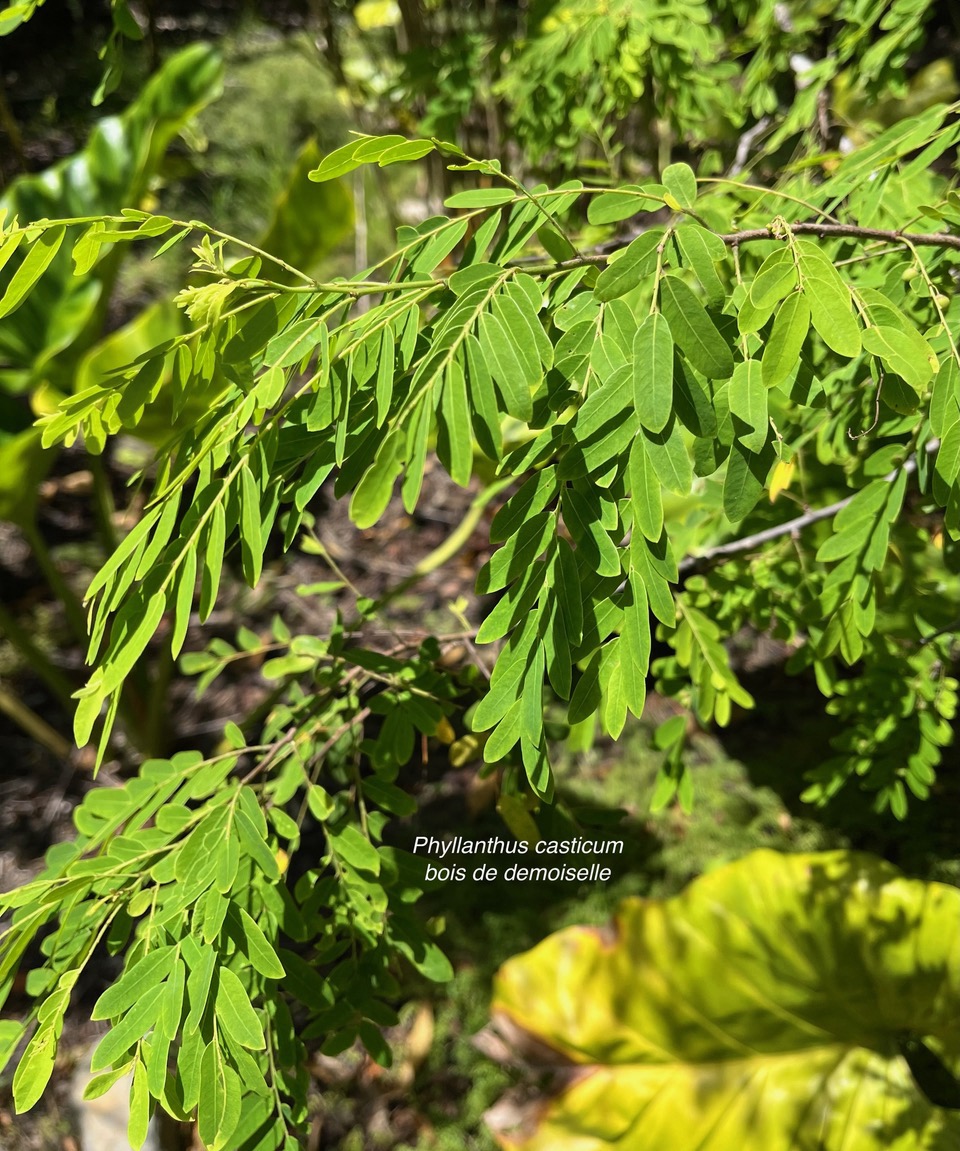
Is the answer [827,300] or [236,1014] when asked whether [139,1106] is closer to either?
[236,1014]

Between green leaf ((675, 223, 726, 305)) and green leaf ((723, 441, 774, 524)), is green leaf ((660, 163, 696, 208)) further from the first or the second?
green leaf ((723, 441, 774, 524))

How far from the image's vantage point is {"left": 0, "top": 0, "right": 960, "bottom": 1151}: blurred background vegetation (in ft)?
5.29

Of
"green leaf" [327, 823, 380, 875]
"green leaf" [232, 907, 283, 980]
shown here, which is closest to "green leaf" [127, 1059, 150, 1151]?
"green leaf" [232, 907, 283, 980]

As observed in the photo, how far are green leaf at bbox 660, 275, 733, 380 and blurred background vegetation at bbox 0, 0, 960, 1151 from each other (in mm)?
757

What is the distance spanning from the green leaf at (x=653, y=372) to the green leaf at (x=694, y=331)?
0.03ft

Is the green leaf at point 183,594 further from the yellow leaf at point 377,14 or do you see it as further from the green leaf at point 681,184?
the yellow leaf at point 377,14

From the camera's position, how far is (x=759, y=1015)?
5.04 ft

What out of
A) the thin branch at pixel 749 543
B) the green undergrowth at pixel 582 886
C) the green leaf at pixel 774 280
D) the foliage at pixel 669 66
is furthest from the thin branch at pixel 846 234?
the green undergrowth at pixel 582 886

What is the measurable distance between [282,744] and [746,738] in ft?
5.90

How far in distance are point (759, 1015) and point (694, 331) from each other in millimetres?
1456

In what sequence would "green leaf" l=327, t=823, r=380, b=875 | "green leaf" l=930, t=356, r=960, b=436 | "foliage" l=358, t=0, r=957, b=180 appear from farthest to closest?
"foliage" l=358, t=0, r=957, b=180
"green leaf" l=327, t=823, r=380, b=875
"green leaf" l=930, t=356, r=960, b=436

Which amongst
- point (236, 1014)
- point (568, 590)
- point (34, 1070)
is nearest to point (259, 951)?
point (236, 1014)

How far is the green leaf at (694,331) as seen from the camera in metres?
0.61

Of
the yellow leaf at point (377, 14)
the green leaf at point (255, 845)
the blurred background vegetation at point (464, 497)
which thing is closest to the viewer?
the green leaf at point (255, 845)
